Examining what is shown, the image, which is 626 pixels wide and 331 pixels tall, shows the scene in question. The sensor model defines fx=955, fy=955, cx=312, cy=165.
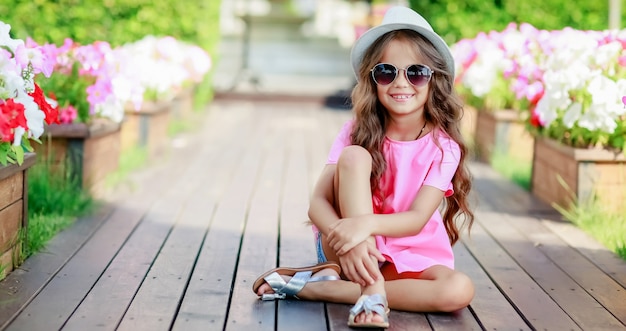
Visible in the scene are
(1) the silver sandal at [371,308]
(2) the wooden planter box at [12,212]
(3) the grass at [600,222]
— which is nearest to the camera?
(1) the silver sandal at [371,308]

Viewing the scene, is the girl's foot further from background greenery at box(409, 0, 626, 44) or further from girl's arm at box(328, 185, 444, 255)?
background greenery at box(409, 0, 626, 44)

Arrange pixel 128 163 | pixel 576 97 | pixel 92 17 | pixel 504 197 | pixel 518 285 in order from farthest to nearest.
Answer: pixel 92 17 → pixel 128 163 → pixel 504 197 → pixel 576 97 → pixel 518 285

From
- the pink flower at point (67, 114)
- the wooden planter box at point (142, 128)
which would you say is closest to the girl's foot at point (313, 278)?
the pink flower at point (67, 114)

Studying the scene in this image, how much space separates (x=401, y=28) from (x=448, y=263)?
2.50 feet

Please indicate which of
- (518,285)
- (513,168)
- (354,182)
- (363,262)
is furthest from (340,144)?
(513,168)

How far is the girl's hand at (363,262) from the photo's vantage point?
8.89 ft

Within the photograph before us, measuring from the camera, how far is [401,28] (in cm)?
304

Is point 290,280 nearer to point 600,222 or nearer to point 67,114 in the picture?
point 600,222

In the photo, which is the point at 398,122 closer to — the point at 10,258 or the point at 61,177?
the point at 10,258

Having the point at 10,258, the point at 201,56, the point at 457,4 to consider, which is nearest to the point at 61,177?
the point at 10,258

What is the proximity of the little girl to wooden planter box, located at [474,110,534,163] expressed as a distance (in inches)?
118

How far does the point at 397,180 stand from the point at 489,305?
49cm

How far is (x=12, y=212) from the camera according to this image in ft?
10.6

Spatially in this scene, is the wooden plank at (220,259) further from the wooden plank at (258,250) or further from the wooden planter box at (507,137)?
the wooden planter box at (507,137)
